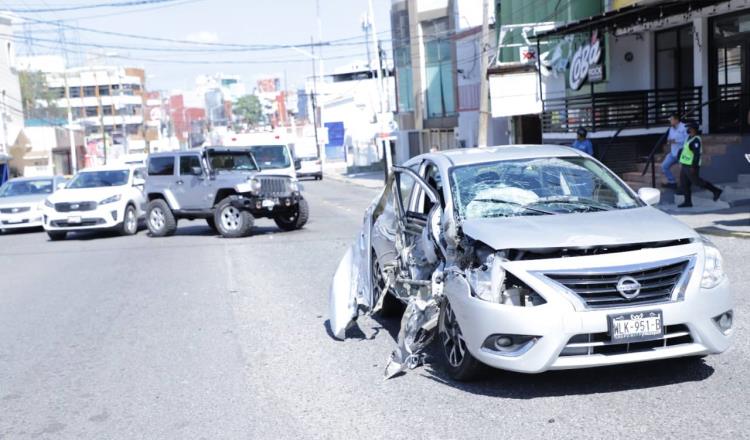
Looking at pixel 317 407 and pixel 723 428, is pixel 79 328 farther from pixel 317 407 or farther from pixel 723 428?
pixel 723 428

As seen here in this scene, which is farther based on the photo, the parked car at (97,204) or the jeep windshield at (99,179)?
the jeep windshield at (99,179)

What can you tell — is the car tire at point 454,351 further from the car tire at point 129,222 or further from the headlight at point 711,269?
the car tire at point 129,222

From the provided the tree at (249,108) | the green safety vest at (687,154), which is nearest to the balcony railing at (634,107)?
the green safety vest at (687,154)

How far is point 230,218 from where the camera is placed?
63.8 feet


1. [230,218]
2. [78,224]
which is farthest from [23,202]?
[230,218]

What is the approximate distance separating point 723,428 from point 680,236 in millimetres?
1406

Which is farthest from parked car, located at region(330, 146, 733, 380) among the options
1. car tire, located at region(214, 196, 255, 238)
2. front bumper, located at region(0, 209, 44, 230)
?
front bumper, located at region(0, 209, 44, 230)

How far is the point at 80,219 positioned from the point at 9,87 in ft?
178

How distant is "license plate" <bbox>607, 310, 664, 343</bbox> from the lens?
18.6 feet

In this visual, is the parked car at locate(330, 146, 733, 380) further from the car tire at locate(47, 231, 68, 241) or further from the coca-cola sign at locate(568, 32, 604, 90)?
the coca-cola sign at locate(568, 32, 604, 90)

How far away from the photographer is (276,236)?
63.6 feet

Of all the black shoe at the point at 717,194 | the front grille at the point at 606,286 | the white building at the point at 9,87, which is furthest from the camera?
the white building at the point at 9,87

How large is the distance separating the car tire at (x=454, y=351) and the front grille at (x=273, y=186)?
1292 cm

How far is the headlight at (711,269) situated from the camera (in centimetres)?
597
